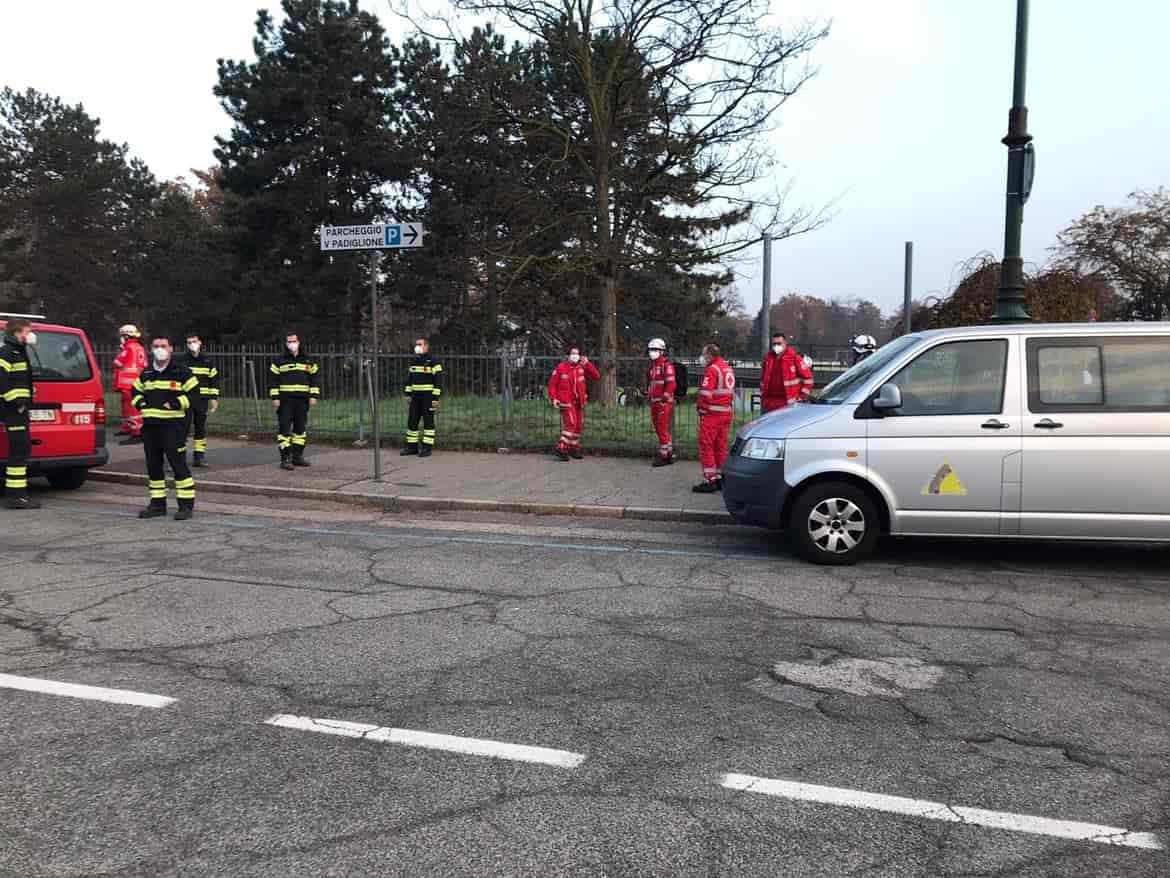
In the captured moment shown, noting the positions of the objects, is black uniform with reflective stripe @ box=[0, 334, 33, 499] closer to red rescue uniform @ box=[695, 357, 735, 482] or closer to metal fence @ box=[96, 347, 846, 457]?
metal fence @ box=[96, 347, 846, 457]

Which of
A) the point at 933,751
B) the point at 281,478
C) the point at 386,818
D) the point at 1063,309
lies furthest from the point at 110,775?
the point at 1063,309

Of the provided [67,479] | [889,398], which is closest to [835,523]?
[889,398]

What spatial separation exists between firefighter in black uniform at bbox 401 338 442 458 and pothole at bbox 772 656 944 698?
9.15 meters

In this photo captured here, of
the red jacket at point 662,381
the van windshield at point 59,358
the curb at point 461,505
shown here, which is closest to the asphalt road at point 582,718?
the curb at point 461,505

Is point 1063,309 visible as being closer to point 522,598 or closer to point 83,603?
point 522,598

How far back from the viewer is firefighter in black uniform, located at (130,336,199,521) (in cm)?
861

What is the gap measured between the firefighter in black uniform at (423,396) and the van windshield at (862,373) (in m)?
6.88

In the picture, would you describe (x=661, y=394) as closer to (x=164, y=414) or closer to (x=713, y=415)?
(x=713, y=415)

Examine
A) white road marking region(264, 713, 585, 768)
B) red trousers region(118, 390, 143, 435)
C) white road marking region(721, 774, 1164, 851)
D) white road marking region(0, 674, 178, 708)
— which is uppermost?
red trousers region(118, 390, 143, 435)

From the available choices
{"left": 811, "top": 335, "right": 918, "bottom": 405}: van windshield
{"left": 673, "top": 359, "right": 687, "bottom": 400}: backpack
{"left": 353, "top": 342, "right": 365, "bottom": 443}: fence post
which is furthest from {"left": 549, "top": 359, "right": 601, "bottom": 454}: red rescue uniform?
{"left": 811, "top": 335, "right": 918, "bottom": 405}: van windshield

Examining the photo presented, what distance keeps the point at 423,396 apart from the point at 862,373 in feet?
24.6

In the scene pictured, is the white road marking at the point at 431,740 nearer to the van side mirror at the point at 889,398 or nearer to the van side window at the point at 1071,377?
the van side mirror at the point at 889,398

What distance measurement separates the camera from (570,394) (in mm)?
12453

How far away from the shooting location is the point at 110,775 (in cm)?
334
